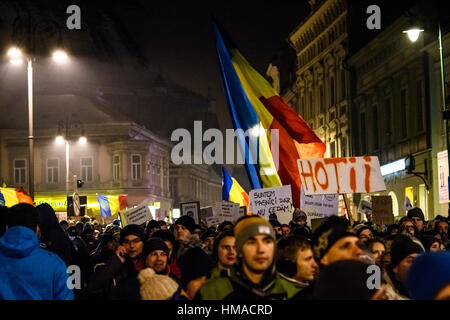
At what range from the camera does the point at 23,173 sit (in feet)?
297

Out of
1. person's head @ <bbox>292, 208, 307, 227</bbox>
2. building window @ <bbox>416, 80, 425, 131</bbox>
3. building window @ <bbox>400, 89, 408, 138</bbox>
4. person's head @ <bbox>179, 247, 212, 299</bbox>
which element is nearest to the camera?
person's head @ <bbox>179, 247, 212, 299</bbox>

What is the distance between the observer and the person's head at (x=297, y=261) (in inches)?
296

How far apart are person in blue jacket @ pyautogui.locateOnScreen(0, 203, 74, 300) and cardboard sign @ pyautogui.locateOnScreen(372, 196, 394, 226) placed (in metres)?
12.0

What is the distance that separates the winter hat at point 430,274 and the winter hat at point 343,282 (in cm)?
21

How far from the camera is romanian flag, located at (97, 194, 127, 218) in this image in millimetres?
38938

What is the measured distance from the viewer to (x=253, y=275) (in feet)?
19.9

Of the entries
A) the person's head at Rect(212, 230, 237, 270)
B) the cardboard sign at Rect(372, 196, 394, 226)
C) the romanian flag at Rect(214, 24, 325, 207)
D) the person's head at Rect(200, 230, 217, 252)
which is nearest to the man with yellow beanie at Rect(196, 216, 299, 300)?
the person's head at Rect(212, 230, 237, 270)

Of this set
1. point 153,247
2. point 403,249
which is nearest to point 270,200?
point 153,247

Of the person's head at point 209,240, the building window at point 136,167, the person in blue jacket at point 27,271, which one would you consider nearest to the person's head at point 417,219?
the person's head at point 209,240

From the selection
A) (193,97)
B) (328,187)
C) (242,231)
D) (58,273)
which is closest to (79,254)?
(328,187)

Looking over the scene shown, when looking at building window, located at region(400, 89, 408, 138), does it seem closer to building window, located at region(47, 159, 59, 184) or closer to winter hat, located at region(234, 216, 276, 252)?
winter hat, located at region(234, 216, 276, 252)

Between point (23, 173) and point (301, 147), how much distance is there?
246 ft

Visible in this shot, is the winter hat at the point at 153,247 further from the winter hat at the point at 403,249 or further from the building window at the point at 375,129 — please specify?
the building window at the point at 375,129

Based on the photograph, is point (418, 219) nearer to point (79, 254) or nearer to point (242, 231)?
point (79, 254)
